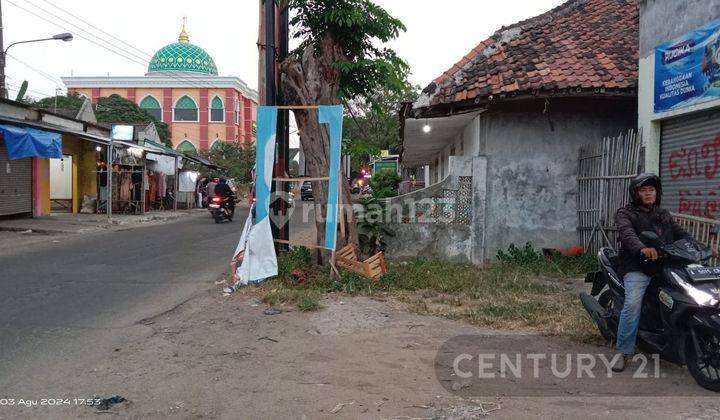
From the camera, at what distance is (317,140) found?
8.27 metres

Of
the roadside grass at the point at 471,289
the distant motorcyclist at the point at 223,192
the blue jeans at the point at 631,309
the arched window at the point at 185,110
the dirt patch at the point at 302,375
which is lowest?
the dirt patch at the point at 302,375

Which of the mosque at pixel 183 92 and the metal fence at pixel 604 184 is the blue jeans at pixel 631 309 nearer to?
the metal fence at pixel 604 184

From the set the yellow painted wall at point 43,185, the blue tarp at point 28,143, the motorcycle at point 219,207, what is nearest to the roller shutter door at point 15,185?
the yellow painted wall at point 43,185

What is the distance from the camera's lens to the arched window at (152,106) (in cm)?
5006

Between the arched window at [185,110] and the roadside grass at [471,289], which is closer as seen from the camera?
the roadside grass at [471,289]

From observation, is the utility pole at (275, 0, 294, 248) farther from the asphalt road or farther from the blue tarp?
the blue tarp

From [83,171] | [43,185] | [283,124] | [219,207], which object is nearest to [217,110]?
[83,171]

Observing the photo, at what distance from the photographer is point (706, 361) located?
3.97 metres

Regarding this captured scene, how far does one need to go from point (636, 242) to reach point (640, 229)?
25 cm

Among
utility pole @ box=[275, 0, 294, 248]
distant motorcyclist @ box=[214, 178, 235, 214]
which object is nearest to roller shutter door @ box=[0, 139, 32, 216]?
distant motorcyclist @ box=[214, 178, 235, 214]

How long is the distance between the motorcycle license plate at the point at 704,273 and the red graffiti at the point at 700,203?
3273 millimetres

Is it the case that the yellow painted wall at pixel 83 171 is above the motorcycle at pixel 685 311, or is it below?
above

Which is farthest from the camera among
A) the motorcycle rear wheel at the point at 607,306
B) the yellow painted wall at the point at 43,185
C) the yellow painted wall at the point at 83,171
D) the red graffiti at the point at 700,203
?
the yellow painted wall at the point at 83,171

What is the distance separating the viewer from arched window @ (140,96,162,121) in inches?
1971
